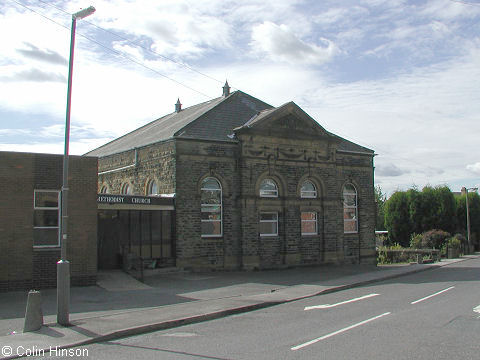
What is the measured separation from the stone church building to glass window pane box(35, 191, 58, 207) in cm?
234

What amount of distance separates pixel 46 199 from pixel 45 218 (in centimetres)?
63

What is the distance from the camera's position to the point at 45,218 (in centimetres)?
1672

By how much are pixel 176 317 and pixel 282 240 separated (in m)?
13.2

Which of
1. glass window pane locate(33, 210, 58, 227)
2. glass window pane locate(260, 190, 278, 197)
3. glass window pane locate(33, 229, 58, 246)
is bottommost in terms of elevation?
glass window pane locate(33, 229, 58, 246)

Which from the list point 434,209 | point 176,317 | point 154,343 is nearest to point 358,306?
point 176,317

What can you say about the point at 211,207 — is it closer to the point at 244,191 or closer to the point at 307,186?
the point at 244,191

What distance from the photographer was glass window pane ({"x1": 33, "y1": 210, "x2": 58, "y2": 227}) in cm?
1656

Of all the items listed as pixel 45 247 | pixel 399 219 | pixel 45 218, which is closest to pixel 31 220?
pixel 45 218

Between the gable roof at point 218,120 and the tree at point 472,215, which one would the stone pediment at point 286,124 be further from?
the tree at point 472,215

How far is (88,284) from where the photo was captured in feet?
56.4

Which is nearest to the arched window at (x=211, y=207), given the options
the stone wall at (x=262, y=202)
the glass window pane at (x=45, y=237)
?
the stone wall at (x=262, y=202)

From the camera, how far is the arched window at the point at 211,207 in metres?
22.9

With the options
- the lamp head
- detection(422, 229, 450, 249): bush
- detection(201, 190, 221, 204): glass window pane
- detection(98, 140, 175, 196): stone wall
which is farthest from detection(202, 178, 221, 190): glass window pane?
detection(422, 229, 450, 249): bush

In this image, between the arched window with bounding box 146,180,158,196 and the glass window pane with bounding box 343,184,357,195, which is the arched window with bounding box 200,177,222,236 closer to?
the arched window with bounding box 146,180,158,196
